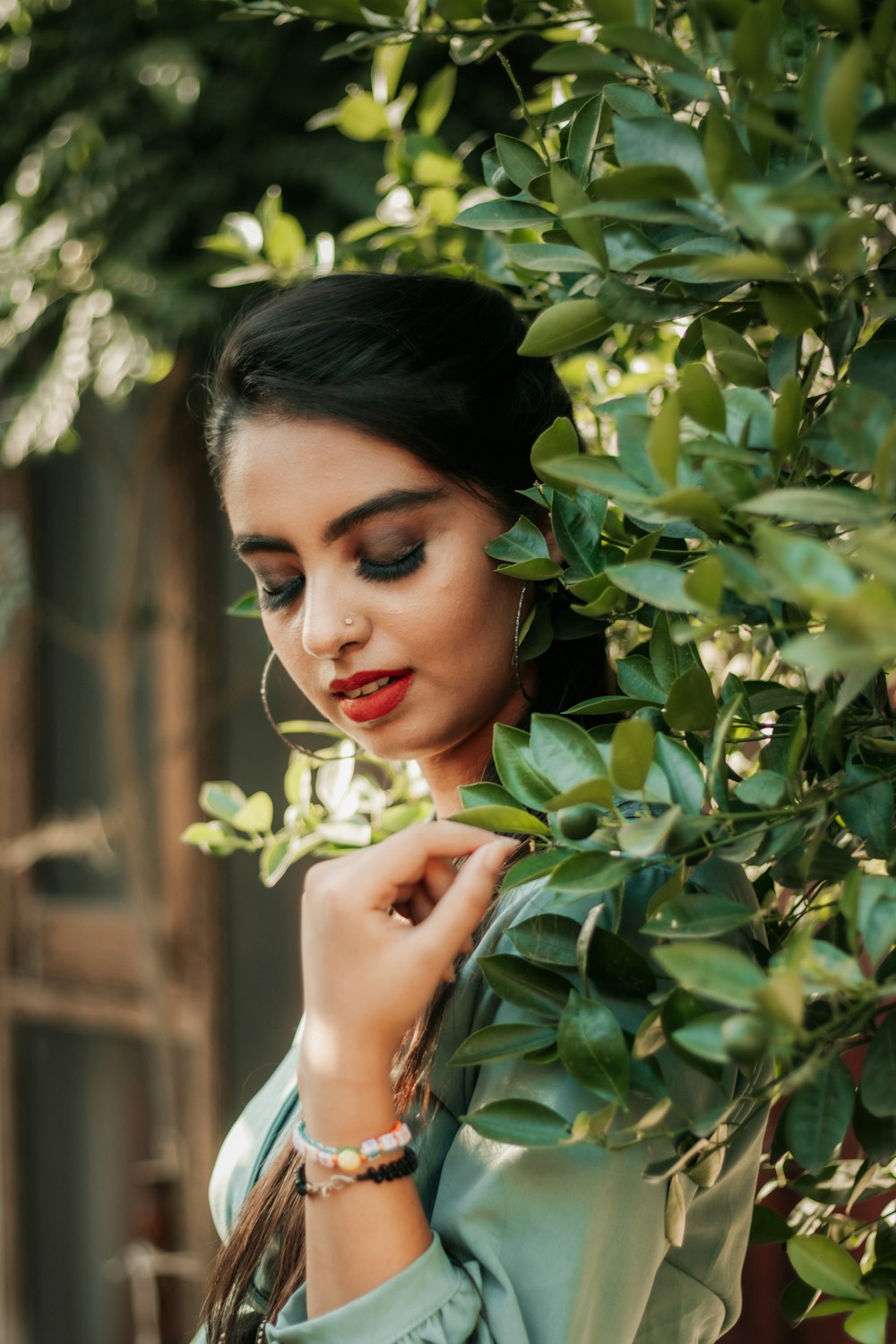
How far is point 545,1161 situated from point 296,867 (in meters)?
2.16

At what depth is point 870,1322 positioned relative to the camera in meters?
0.66

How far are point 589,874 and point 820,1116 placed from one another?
6.7 inches

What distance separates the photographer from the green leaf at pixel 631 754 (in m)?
0.59

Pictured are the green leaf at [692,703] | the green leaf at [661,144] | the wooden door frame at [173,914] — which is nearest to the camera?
the green leaf at [661,144]

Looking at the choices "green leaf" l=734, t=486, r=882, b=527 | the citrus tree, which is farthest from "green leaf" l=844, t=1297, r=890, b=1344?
"green leaf" l=734, t=486, r=882, b=527

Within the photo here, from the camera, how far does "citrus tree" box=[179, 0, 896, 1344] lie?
0.51m

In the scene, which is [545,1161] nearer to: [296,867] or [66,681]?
[296,867]

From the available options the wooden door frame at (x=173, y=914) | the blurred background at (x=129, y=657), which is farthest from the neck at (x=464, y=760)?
the wooden door frame at (x=173, y=914)

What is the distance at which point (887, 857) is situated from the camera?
2.10 ft

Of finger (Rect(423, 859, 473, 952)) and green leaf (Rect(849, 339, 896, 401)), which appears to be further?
finger (Rect(423, 859, 473, 952))

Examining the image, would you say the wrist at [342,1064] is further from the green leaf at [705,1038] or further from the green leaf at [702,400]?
the green leaf at [702,400]

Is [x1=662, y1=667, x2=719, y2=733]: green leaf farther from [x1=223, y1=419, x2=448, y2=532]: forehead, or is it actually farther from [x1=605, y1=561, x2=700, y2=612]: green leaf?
[x1=223, y1=419, x2=448, y2=532]: forehead

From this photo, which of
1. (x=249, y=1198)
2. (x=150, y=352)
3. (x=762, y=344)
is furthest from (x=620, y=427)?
(x=150, y=352)

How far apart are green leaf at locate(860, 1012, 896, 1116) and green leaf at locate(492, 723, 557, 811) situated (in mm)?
205
